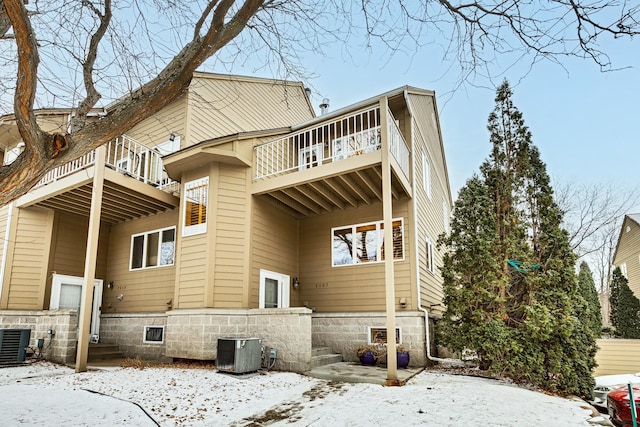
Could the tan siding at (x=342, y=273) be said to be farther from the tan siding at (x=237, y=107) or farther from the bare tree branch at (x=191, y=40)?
the bare tree branch at (x=191, y=40)

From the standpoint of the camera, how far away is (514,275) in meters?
8.63

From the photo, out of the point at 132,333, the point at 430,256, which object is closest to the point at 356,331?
the point at 430,256

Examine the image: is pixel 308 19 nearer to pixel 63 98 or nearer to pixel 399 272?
pixel 63 98

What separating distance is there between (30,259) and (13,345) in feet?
8.78

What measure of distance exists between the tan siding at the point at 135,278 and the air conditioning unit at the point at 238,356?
313 cm

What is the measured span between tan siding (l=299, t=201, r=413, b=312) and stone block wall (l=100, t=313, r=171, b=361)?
368 cm

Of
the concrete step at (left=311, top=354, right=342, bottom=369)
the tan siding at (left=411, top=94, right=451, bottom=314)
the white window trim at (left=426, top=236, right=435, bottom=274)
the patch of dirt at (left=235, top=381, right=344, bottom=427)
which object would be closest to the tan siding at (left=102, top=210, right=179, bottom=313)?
the concrete step at (left=311, top=354, right=342, bottom=369)

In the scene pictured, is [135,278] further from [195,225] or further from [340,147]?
[340,147]

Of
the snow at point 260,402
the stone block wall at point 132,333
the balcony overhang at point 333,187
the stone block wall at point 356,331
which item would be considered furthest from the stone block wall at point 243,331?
the balcony overhang at point 333,187

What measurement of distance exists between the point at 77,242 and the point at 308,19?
10144 mm

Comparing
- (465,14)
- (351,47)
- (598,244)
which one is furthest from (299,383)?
(598,244)

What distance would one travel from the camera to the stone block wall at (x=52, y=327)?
9.02 metres

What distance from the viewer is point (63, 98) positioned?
14.0ft

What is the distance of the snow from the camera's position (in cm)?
492
